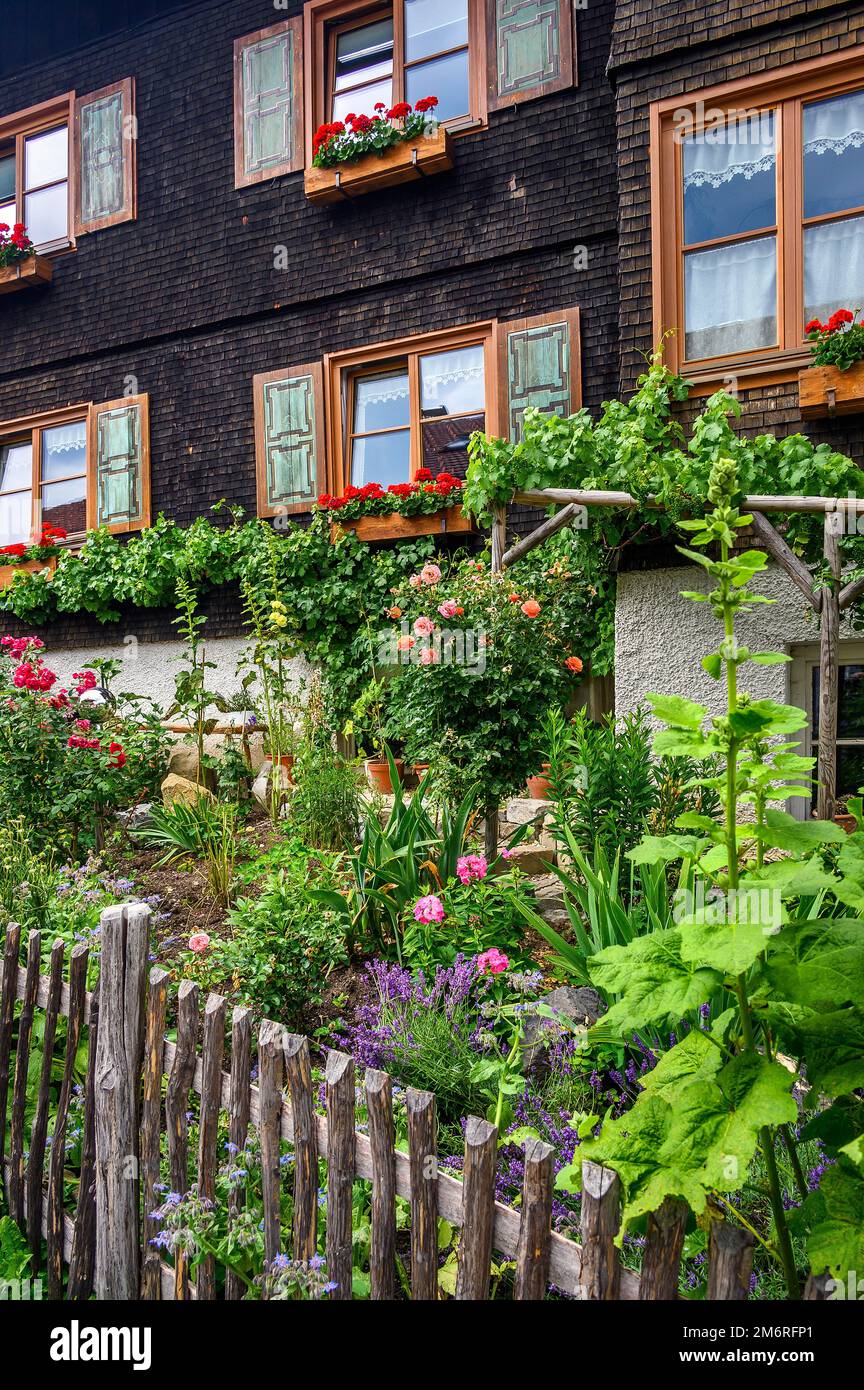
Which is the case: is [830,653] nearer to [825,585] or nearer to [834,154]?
[825,585]

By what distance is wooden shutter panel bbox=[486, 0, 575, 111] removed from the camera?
264 inches

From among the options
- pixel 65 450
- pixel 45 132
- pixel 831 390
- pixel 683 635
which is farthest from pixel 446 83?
pixel 683 635

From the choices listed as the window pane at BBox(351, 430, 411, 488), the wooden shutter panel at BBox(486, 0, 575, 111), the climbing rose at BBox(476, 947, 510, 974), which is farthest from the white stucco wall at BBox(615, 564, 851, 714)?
the wooden shutter panel at BBox(486, 0, 575, 111)

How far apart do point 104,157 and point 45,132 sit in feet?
3.41

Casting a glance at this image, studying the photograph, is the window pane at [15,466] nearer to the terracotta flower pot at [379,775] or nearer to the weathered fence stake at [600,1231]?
the terracotta flower pot at [379,775]

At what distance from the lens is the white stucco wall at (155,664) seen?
309 inches

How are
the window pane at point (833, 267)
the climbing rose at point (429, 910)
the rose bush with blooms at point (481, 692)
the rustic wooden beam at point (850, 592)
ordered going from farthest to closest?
the window pane at point (833, 267)
the rustic wooden beam at point (850, 592)
the rose bush with blooms at point (481, 692)
the climbing rose at point (429, 910)

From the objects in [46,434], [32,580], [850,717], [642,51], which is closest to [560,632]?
[850,717]

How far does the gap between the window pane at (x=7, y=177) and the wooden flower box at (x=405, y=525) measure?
5.85 m

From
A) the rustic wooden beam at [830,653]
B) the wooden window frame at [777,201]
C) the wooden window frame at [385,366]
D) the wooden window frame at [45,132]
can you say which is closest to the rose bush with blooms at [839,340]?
the wooden window frame at [777,201]

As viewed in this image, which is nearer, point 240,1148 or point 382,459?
point 240,1148

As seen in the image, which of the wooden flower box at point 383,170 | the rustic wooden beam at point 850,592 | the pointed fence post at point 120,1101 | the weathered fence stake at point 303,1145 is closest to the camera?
the weathered fence stake at point 303,1145

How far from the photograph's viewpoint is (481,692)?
4270 millimetres
